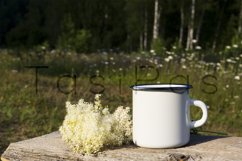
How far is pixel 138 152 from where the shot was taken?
182cm

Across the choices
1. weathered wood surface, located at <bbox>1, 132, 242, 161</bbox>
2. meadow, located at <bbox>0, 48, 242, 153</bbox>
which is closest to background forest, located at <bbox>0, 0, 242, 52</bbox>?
meadow, located at <bbox>0, 48, 242, 153</bbox>

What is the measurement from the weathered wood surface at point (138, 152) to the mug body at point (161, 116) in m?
0.04

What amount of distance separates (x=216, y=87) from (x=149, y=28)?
1802 cm

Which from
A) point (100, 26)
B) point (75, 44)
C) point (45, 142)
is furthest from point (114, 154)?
point (100, 26)

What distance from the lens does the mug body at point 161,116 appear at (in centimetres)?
182

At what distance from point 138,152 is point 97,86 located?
6.24 m

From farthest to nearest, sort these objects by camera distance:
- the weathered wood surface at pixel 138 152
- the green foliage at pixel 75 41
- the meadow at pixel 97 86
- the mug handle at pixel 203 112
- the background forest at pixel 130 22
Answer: the background forest at pixel 130 22 → the green foliage at pixel 75 41 → the meadow at pixel 97 86 → the mug handle at pixel 203 112 → the weathered wood surface at pixel 138 152

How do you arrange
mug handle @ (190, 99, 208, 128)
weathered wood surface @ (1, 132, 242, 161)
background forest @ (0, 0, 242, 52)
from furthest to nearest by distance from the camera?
background forest @ (0, 0, 242, 52) → mug handle @ (190, 99, 208, 128) → weathered wood surface @ (1, 132, 242, 161)

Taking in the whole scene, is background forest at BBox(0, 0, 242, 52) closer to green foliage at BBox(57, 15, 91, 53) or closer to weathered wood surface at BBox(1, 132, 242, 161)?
green foliage at BBox(57, 15, 91, 53)

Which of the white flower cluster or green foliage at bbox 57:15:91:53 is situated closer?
the white flower cluster

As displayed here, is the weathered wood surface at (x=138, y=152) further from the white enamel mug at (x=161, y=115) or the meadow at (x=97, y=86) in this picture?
the meadow at (x=97, y=86)

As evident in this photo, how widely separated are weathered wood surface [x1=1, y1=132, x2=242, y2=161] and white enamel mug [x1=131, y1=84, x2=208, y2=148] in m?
0.04

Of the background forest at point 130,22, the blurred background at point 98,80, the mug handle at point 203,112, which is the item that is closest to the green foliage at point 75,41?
the blurred background at point 98,80

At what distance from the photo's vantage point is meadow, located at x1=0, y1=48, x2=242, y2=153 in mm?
5625
